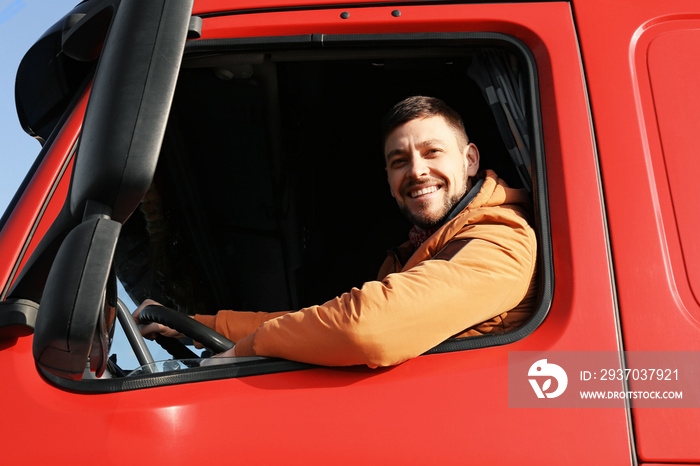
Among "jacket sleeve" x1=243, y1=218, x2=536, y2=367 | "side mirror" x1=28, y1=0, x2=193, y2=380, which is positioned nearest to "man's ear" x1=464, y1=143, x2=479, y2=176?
"jacket sleeve" x1=243, y1=218, x2=536, y2=367

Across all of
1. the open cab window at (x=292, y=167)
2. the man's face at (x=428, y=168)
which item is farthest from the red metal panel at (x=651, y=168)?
the man's face at (x=428, y=168)

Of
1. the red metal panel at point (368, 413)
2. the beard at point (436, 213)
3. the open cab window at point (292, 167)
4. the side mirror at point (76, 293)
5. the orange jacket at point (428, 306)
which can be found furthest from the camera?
the beard at point (436, 213)

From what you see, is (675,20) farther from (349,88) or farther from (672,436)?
(349,88)

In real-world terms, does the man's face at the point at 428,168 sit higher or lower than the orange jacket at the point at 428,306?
higher

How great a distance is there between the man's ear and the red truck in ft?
0.90

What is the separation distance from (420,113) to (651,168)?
2.43 feet

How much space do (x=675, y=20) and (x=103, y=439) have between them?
135 cm

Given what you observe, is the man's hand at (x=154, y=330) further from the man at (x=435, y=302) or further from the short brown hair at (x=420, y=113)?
the short brown hair at (x=420, y=113)

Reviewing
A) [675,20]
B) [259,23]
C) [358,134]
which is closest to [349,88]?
[358,134]

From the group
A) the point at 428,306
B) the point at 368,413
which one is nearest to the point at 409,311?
the point at 428,306

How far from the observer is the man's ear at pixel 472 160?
1.98 meters

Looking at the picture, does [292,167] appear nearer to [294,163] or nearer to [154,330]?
[294,163]

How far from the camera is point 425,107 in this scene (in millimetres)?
1870

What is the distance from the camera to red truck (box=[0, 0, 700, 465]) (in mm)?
915
